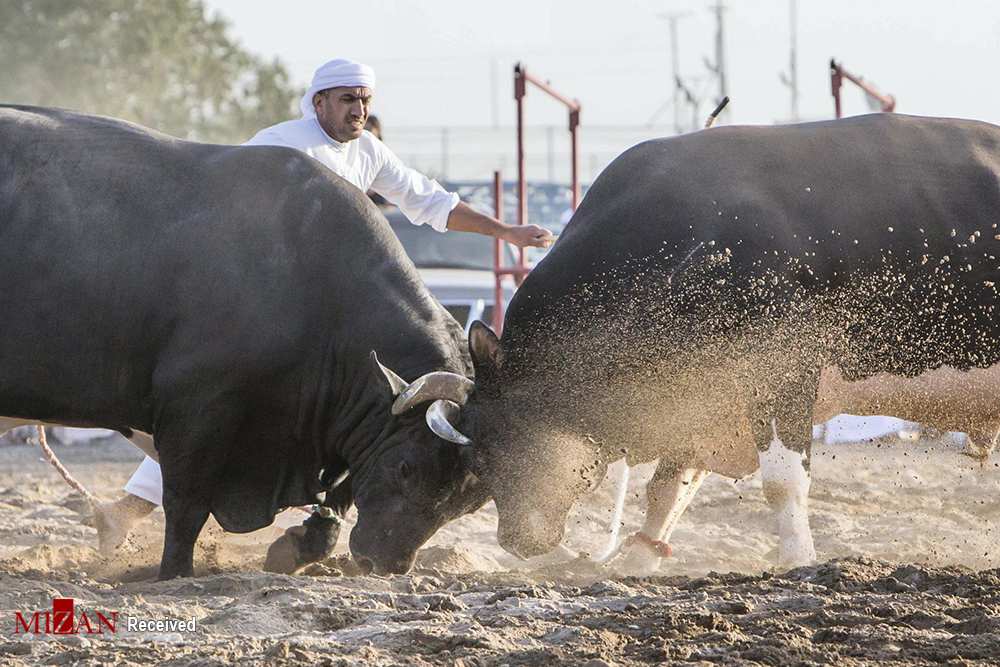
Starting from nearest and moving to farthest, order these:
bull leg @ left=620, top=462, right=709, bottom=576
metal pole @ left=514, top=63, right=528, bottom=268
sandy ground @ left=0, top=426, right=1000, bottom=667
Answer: sandy ground @ left=0, top=426, right=1000, bottom=667, bull leg @ left=620, top=462, right=709, bottom=576, metal pole @ left=514, top=63, right=528, bottom=268

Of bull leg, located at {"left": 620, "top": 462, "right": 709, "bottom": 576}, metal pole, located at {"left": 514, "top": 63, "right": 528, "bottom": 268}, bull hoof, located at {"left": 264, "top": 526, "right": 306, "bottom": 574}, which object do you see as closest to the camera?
bull hoof, located at {"left": 264, "top": 526, "right": 306, "bottom": 574}

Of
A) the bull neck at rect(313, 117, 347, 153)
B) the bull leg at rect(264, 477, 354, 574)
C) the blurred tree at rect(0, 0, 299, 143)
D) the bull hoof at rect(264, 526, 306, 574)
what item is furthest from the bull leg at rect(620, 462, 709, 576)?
the blurred tree at rect(0, 0, 299, 143)

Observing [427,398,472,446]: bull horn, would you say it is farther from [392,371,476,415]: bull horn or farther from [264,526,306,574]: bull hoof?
[264,526,306,574]: bull hoof

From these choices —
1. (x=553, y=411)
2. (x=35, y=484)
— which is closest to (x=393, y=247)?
(x=553, y=411)

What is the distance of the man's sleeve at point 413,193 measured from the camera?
7.68 meters

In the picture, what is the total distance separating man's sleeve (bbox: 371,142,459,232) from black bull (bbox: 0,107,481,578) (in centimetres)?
110

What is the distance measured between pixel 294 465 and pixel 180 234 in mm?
1034

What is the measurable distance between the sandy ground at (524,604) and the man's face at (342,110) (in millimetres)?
1888

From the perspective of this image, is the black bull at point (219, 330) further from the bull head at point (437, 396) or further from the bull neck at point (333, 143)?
the bull neck at point (333, 143)

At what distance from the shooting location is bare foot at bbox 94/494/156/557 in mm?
7059

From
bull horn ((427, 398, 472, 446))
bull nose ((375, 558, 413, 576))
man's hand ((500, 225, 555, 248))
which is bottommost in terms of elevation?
bull nose ((375, 558, 413, 576))

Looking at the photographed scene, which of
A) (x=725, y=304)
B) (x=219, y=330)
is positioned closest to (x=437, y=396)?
(x=219, y=330)

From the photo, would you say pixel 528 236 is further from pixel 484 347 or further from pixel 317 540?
pixel 317 540

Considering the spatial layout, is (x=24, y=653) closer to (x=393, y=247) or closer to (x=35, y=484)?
(x=393, y=247)
